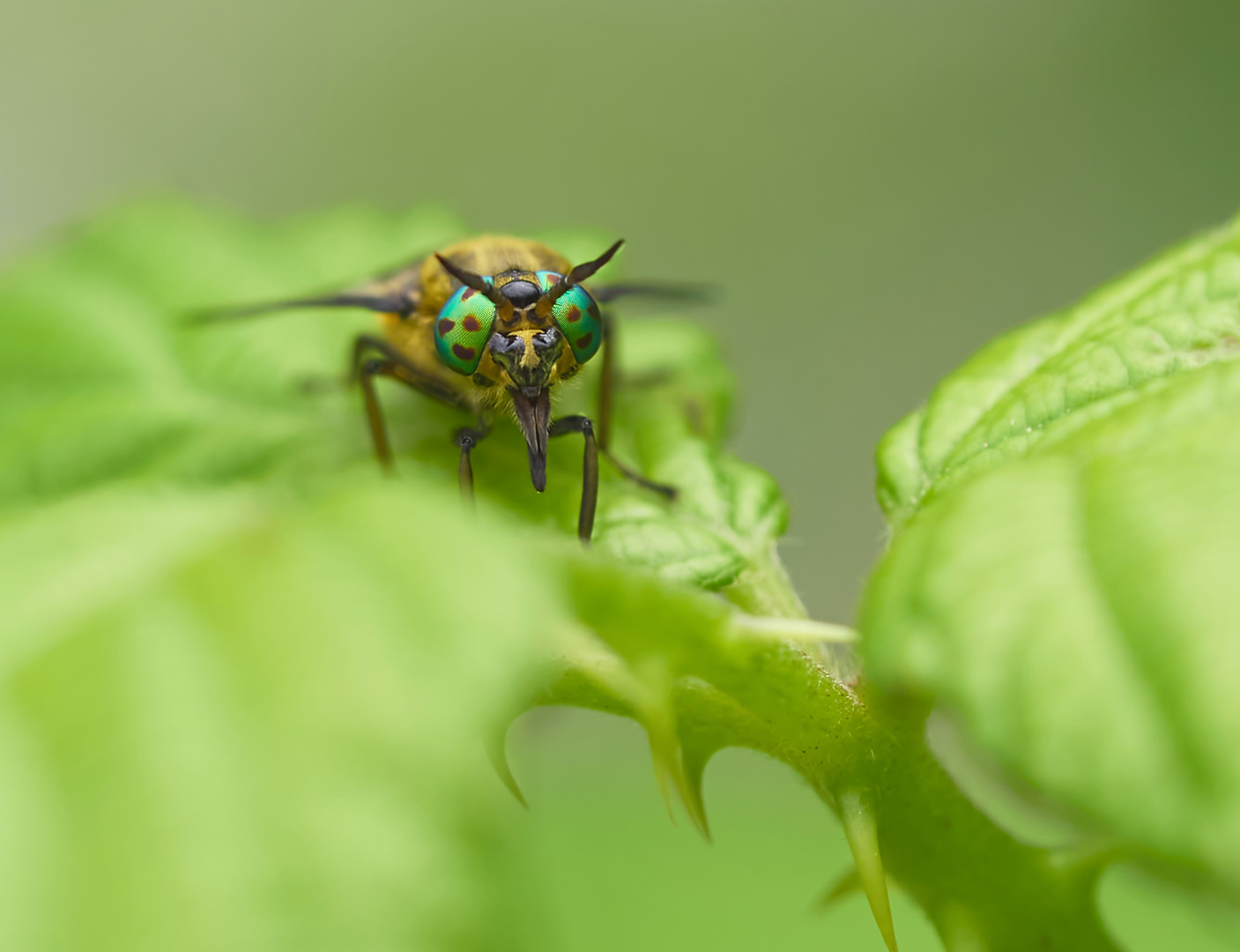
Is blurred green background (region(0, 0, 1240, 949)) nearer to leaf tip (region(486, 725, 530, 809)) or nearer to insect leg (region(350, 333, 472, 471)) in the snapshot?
insect leg (region(350, 333, 472, 471))

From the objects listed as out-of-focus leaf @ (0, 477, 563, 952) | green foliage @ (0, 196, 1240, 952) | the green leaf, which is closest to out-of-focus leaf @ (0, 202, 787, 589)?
green foliage @ (0, 196, 1240, 952)

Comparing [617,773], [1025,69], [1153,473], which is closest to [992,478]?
[1153,473]

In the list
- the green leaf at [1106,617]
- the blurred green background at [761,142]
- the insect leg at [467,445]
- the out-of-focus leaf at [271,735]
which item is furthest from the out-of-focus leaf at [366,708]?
the blurred green background at [761,142]

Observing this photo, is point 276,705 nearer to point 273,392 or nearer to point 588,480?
point 588,480

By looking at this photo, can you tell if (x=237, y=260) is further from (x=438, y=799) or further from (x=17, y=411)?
(x=438, y=799)

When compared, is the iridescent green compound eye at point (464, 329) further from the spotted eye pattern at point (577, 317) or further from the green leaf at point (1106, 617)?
the green leaf at point (1106, 617)
